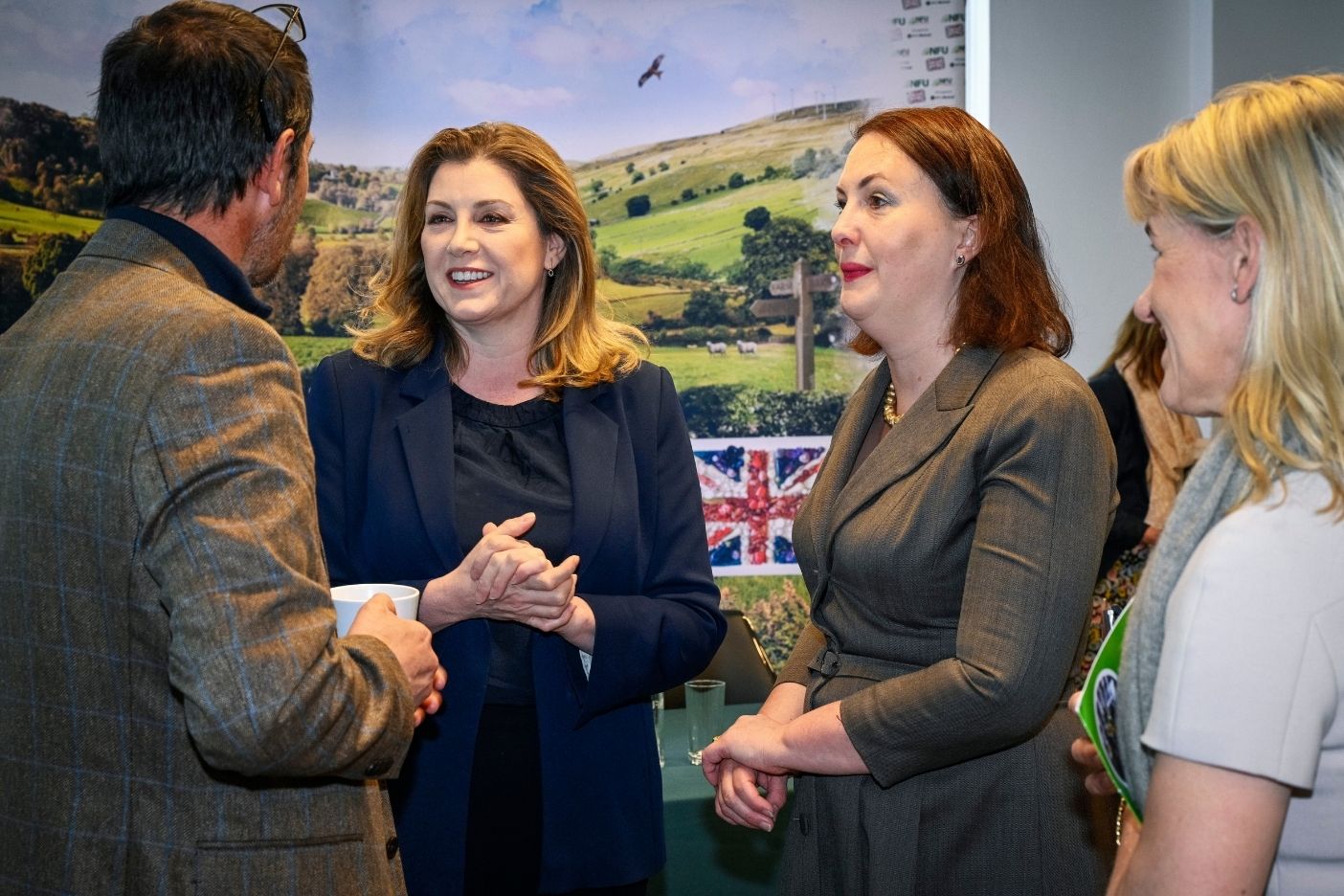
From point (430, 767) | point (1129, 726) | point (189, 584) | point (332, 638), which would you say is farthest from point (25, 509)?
point (1129, 726)

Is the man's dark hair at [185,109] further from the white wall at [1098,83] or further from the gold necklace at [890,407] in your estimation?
the white wall at [1098,83]

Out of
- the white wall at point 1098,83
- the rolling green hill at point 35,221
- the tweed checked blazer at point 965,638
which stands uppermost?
the white wall at point 1098,83

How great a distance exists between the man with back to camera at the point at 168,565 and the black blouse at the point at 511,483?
0.61m

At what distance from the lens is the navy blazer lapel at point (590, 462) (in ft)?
6.57

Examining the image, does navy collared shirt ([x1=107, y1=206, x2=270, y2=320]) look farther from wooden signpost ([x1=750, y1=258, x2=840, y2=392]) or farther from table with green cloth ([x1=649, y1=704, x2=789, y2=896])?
wooden signpost ([x1=750, y1=258, x2=840, y2=392])

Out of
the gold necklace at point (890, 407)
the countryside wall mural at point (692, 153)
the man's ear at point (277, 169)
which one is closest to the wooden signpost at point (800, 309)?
the countryside wall mural at point (692, 153)

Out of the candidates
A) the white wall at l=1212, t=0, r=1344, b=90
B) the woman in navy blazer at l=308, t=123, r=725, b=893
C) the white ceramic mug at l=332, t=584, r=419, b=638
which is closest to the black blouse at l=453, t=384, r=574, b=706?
the woman in navy blazer at l=308, t=123, r=725, b=893

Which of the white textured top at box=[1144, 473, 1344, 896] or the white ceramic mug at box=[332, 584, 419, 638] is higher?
the white textured top at box=[1144, 473, 1344, 896]

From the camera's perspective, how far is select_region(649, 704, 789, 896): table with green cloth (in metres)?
2.50

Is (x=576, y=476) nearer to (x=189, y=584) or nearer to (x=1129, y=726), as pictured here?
(x=189, y=584)

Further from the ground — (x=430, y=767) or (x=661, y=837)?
(x=430, y=767)

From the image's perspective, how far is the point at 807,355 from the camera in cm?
397

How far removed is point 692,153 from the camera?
390 cm

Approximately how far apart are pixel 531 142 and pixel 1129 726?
5.05 feet
